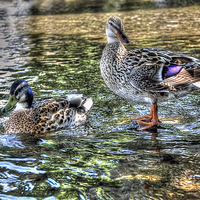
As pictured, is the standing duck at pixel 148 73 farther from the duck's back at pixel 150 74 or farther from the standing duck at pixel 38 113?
the standing duck at pixel 38 113

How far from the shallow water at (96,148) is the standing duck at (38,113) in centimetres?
19

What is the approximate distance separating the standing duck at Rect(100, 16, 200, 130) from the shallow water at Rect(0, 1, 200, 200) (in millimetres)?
553

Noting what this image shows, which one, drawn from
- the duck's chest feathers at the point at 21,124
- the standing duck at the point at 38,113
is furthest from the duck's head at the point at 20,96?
the duck's chest feathers at the point at 21,124

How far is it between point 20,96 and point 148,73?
2.15 m

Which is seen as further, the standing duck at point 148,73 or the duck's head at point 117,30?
the duck's head at point 117,30

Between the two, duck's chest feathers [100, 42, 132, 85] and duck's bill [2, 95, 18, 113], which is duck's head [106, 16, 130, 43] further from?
duck's bill [2, 95, 18, 113]

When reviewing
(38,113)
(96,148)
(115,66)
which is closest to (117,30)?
(115,66)

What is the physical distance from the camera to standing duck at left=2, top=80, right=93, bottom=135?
604cm

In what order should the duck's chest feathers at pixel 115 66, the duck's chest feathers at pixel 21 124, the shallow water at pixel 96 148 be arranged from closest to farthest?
the shallow water at pixel 96 148
the duck's chest feathers at pixel 115 66
the duck's chest feathers at pixel 21 124

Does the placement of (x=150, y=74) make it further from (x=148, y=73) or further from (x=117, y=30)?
(x=117, y=30)

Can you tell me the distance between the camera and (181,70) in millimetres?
5637

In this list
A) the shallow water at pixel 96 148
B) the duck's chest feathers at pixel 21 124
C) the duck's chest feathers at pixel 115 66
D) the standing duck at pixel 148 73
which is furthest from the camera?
the duck's chest feathers at pixel 21 124

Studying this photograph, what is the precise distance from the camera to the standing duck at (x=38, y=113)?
604 cm

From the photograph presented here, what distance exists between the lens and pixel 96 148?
5164 mm
